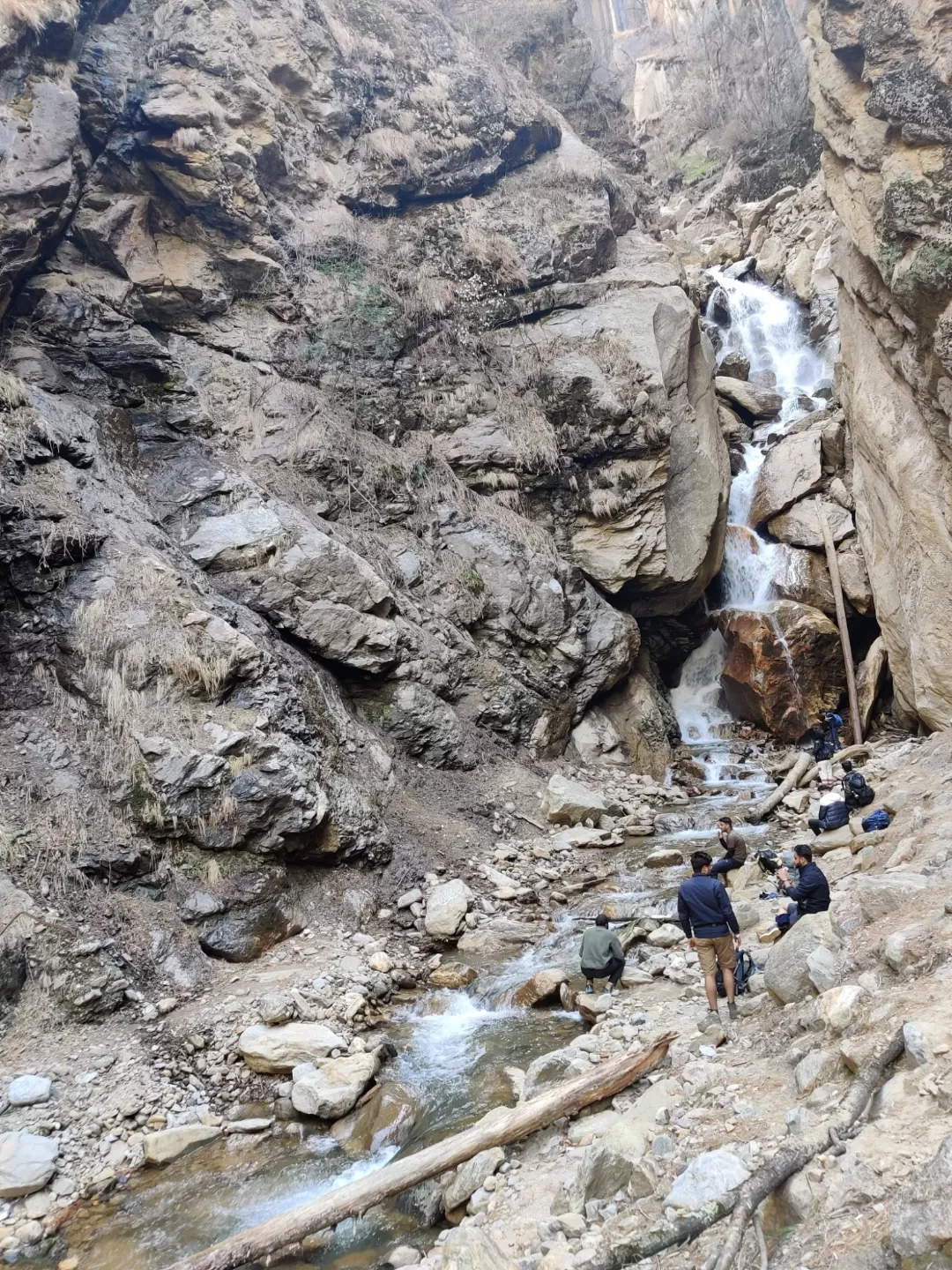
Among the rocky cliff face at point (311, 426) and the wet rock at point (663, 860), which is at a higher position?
the rocky cliff face at point (311, 426)

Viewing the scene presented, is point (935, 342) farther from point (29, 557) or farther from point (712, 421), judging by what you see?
point (29, 557)

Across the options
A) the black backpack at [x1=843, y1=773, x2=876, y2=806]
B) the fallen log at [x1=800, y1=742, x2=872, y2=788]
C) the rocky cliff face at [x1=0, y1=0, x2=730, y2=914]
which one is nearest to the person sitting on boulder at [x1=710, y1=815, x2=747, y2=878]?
the black backpack at [x1=843, y1=773, x2=876, y2=806]

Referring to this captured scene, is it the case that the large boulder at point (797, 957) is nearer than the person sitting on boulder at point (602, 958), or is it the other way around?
the large boulder at point (797, 957)

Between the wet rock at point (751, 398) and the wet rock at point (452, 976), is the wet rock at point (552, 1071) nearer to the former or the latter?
the wet rock at point (452, 976)

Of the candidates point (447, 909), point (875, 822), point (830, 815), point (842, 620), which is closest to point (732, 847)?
point (830, 815)

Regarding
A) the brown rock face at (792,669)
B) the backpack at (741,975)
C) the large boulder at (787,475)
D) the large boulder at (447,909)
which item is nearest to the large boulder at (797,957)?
the backpack at (741,975)

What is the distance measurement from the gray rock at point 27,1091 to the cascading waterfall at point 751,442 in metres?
12.4

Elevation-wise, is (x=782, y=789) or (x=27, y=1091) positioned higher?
(x=782, y=789)

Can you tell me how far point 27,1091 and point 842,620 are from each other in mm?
15726

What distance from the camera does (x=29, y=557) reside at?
9422 mm

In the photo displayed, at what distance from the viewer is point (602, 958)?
716cm

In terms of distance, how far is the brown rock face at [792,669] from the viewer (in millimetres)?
16344

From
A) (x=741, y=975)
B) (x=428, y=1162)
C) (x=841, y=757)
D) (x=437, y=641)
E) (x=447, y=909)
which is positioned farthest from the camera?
(x=841, y=757)

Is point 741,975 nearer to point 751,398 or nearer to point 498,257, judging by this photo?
point 498,257
